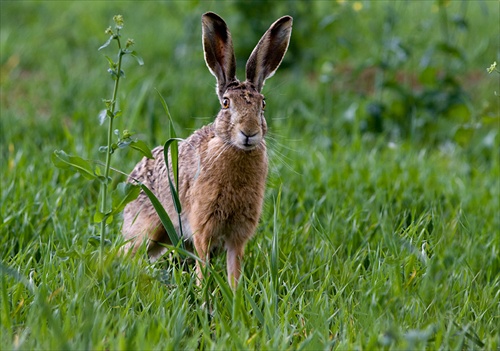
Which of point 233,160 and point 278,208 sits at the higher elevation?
point 233,160

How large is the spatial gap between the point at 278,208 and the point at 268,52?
767 millimetres

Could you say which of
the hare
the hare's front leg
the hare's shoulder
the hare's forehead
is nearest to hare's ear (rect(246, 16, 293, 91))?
the hare

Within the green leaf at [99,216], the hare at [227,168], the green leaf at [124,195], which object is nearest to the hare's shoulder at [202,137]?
the hare at [227,168]

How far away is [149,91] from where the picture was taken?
21.4 feet

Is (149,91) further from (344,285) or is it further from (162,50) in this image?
(344,285)

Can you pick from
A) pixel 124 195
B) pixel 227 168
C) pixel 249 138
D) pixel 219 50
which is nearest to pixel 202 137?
pixel 227 168

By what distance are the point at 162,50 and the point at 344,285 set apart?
473 centimetres

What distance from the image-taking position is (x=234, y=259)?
3.74 m

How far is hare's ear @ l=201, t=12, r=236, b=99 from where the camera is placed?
3.75 meters

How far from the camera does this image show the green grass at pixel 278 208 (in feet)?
9.64

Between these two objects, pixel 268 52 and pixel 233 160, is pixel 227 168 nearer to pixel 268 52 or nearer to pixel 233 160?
pixel 233 160

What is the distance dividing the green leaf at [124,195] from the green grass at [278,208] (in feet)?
0.73

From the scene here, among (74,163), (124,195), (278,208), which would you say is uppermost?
(74,163)

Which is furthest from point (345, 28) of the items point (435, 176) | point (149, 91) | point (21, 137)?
point (21, 137)
